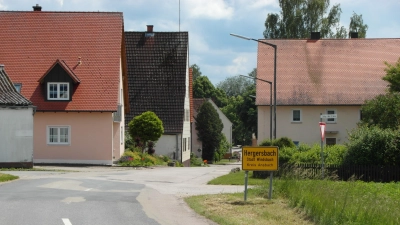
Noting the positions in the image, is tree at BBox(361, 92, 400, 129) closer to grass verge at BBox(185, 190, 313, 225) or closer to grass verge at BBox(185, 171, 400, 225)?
grass verge at BBox(185, 171, 400, 225)

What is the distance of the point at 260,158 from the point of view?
57.8 ft

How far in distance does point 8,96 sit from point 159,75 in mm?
19949

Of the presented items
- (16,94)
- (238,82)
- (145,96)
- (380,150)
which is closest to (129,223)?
(380,150)

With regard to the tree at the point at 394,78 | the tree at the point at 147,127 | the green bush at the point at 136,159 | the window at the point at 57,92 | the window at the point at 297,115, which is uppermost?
the tree at the point at 394,78

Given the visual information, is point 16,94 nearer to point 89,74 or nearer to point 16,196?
point 89,74

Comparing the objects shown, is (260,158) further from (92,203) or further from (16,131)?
(16,131)

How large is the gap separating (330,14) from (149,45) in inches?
1062

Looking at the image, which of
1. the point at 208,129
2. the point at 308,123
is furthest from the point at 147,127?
the point at 208,129

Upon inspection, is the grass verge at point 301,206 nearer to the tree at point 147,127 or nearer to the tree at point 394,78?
the tree at point 147,127

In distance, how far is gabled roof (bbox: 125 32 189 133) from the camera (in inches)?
2055

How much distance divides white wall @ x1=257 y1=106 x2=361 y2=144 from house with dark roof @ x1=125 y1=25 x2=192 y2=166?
6.60 metres

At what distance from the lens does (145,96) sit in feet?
174

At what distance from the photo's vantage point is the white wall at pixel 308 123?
5619 cm

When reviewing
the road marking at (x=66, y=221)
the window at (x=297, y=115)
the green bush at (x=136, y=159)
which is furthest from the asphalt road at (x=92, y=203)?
the window at (x=297, y=115)
